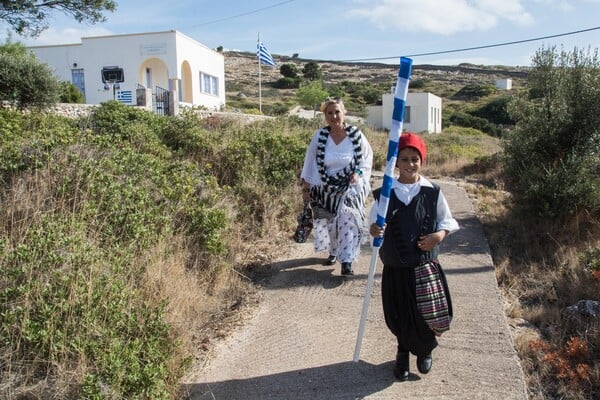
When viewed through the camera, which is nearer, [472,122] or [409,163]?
[409,163]

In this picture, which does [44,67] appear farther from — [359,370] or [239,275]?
[359,370]

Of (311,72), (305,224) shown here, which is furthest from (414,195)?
(311,72)

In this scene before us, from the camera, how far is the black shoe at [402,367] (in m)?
3.26

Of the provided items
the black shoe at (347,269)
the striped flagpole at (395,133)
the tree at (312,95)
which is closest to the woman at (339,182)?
the black shoe at (347,269)

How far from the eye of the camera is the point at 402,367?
129 inches

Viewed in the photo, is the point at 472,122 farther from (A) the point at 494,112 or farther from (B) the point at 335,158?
(B) the point at 335,158

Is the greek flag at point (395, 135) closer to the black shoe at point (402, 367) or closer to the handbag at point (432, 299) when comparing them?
the handbag at point (432, 299)

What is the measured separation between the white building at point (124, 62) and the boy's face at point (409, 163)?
2344 cm

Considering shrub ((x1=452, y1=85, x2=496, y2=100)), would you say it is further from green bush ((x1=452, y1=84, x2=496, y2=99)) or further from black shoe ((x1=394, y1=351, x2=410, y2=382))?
black shoe ((x1=394, y1=351, x2=410, y2=382))

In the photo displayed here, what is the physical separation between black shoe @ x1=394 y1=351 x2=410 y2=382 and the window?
28229 millimetres

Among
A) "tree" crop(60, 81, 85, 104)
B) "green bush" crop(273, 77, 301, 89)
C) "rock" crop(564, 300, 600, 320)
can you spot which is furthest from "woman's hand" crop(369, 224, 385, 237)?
"green bush" crop(273, 77, 301, 89)

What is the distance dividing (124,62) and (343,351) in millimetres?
25973

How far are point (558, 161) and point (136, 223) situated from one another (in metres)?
6.44

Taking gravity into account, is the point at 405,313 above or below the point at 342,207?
below
